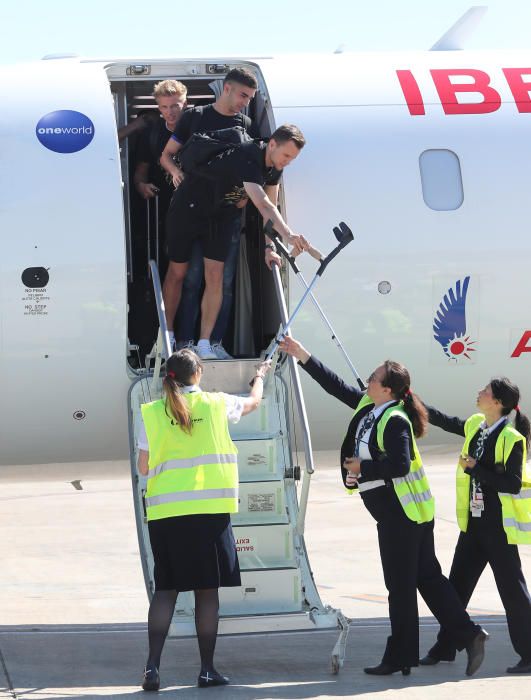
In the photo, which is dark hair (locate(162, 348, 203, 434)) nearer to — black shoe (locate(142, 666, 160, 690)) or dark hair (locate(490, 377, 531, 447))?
black shoe (locate(142, 666, 160, 690))

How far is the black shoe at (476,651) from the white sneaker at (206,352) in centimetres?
275

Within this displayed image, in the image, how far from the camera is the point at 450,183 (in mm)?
9898

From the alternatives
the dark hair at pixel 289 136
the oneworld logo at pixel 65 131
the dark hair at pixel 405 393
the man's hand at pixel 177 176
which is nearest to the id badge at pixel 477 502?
the dark hair at pixel 405 393

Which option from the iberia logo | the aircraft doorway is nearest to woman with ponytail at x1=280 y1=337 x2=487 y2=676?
the iberia logo

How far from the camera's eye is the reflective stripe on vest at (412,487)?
8.31 metres

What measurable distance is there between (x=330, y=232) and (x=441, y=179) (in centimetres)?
102

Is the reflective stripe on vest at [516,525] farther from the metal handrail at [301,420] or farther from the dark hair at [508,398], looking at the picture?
the metal handrail at [301,420]

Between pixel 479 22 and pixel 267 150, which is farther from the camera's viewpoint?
pixel 479 22

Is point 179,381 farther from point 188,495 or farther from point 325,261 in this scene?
point 325,261

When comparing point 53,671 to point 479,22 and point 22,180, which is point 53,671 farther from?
point 479,22

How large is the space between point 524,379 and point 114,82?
13.9 feet

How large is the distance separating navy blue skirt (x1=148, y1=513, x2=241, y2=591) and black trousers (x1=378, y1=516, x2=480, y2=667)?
1.08 meters

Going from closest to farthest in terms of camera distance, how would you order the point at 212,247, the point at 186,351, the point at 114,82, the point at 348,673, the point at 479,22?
the point at 186,351 < the point at 348,673 < the point at 212,247 < the point at 114,82 < the point at 479,22

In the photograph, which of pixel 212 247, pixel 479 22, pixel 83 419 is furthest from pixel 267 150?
pixel 479 22
